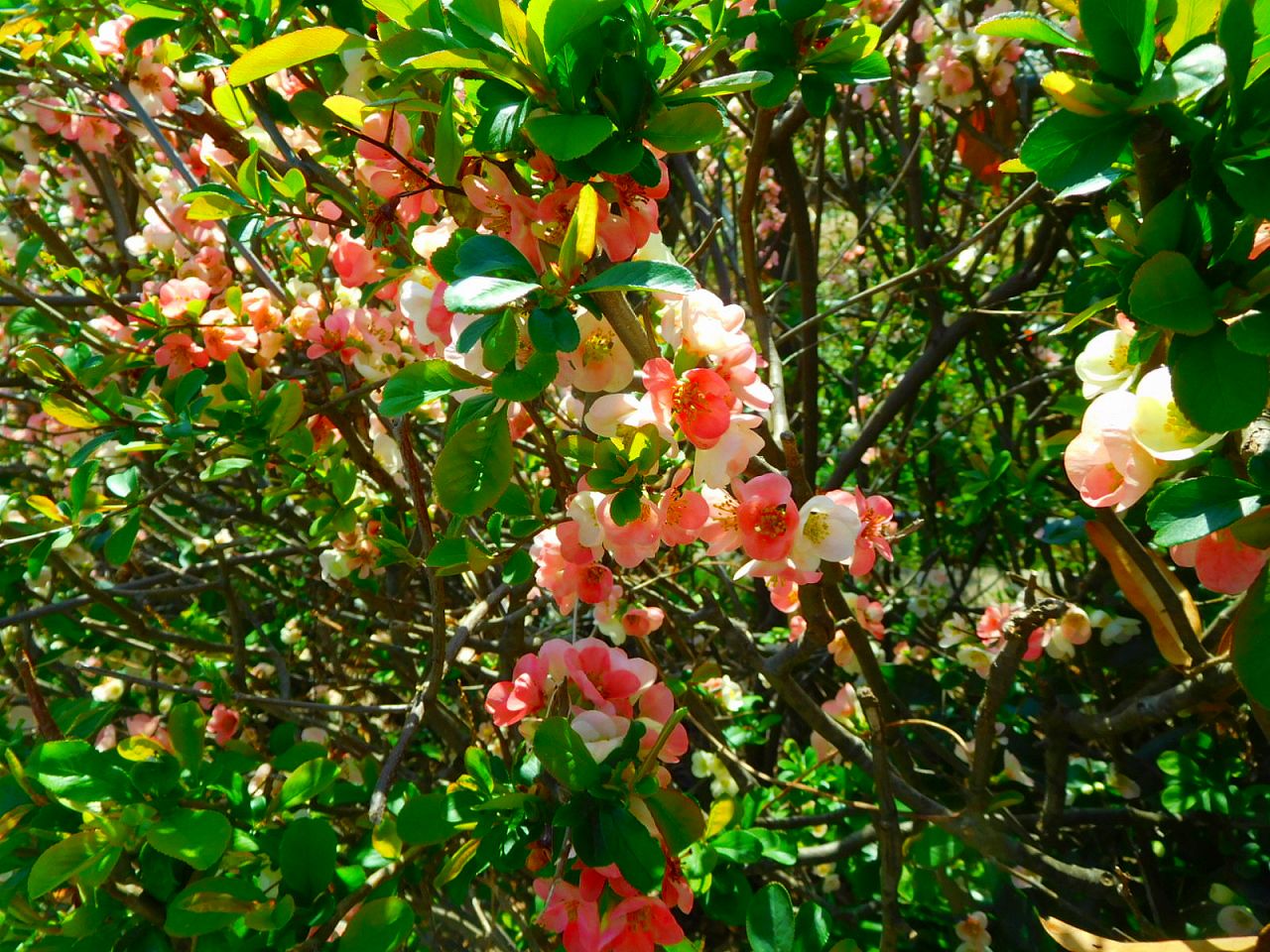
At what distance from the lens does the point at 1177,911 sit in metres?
1.51

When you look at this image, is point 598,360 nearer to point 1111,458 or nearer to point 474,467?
point 474,467

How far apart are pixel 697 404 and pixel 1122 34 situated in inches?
14.3

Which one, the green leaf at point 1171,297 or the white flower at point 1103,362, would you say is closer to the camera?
the green leaf at point 1171,297

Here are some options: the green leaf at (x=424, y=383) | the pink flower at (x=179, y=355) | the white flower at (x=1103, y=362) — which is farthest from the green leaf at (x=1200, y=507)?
the pink flower at (x=179, y=355)

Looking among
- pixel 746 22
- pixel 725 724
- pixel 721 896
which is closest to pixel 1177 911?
pixel 725 724

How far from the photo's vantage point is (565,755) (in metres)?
0.69

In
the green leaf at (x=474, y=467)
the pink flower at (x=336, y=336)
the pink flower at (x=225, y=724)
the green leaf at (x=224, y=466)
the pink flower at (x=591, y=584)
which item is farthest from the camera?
the pink flower at (x=225, y=724)

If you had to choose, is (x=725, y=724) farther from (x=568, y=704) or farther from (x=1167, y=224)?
(x=1167, y=224)

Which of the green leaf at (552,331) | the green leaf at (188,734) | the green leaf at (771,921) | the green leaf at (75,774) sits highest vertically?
the green leaf at (552,331)

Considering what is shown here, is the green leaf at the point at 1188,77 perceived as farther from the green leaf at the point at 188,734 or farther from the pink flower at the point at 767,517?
the green leaf at the point at 188,734

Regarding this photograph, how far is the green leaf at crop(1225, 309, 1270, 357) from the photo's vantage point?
1.44 feet

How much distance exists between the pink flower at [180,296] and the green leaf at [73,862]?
2.84 ft

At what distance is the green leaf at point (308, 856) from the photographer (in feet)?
2.55

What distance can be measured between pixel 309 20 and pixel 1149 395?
107 centimetres
